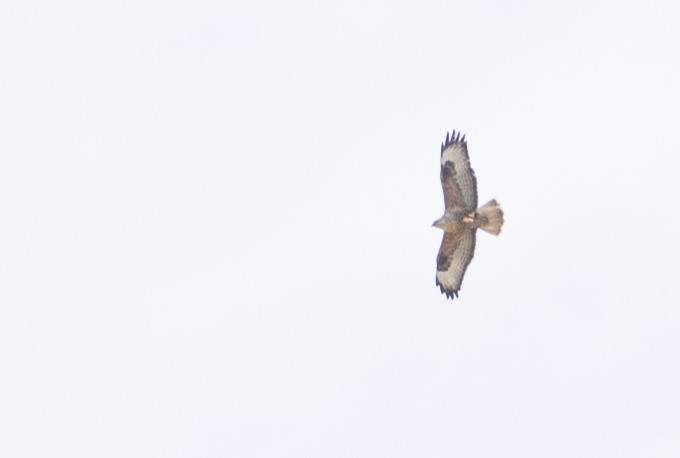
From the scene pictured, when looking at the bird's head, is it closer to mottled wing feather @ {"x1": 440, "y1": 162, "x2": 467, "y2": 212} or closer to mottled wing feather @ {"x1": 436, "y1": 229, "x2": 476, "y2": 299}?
mottled wing feather @ {"x1": 440, "y1": 162, "x2": 467, "y2": 212}

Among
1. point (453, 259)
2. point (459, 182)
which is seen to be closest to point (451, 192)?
point (459, 182)

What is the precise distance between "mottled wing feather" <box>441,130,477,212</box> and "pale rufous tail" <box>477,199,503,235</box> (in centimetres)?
19

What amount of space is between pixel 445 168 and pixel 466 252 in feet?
5.72

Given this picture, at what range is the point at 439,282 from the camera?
3338 cm

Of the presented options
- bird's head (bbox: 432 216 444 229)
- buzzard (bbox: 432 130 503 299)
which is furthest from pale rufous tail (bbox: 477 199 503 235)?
bird's head (bbox: 432 216 444 229)

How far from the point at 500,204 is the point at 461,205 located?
2.22ft

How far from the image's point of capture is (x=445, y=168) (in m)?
31.8

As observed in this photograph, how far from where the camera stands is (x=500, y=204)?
103ft

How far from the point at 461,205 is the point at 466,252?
133 centimetres

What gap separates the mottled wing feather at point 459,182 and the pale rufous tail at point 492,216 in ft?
0.63

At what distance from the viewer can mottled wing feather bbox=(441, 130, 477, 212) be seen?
31625mm

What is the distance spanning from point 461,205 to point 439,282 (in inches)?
84.9

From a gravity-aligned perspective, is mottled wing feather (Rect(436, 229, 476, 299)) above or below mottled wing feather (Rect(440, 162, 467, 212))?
below

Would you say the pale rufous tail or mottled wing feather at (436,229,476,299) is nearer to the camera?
the pale rufous tail
